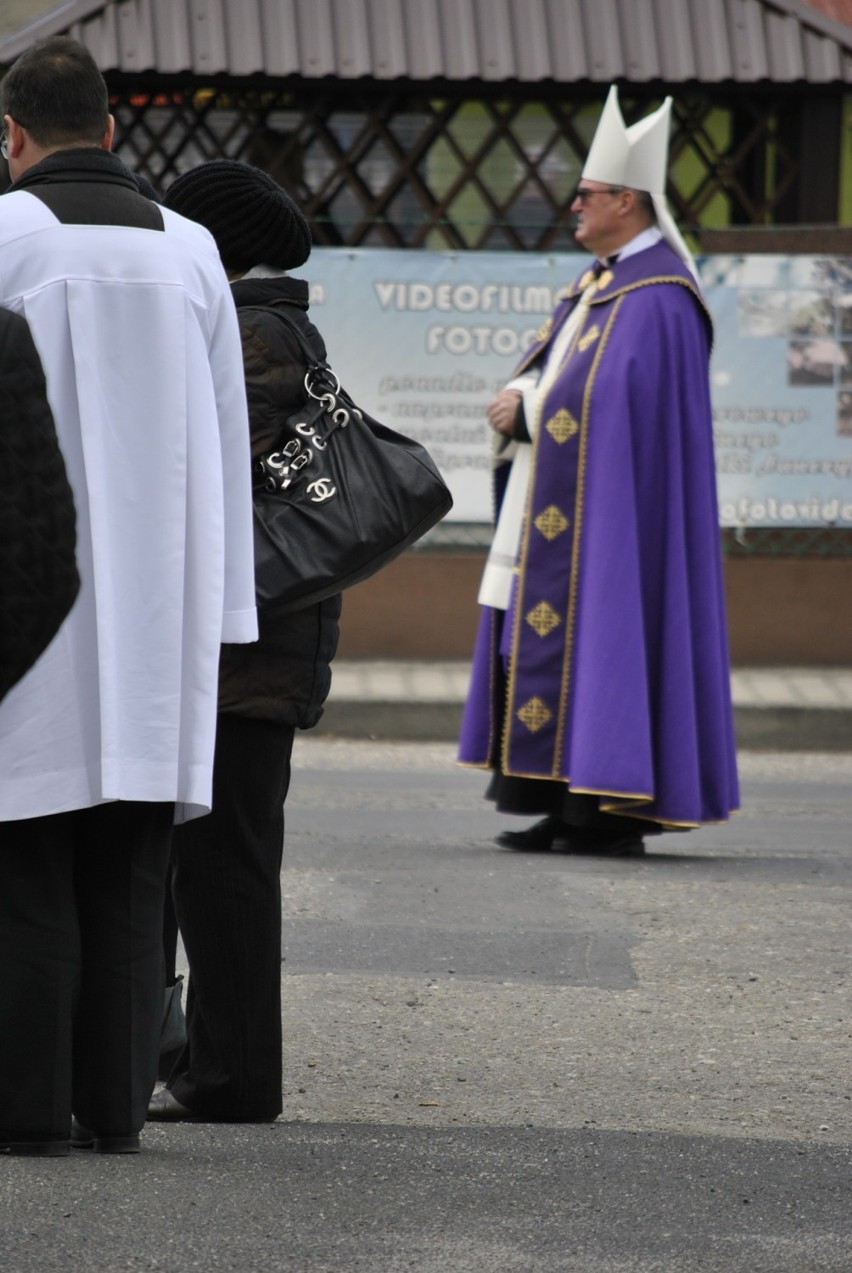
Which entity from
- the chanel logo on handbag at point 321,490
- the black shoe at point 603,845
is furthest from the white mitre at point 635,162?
the chanel logo on handbag at point 321,490

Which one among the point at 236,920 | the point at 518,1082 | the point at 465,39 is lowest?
the point at 518,1082

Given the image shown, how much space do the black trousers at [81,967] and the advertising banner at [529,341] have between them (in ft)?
24.7

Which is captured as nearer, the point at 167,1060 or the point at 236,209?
the point at 236,209

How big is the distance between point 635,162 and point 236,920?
153 inches

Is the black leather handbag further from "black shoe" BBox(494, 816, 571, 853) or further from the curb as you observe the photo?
the curb

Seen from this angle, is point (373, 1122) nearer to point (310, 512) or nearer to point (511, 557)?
point (310, 512)

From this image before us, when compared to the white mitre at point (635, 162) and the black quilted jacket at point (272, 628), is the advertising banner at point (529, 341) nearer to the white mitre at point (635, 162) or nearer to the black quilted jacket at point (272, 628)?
the white mitre at point (635, 162)

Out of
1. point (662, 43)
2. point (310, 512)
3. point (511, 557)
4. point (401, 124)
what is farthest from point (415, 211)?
point (310, 512)

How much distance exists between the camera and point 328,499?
369cm

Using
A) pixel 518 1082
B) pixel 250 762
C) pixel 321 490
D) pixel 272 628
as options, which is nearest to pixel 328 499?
pixel 321 490

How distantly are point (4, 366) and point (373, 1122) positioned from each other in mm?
1568

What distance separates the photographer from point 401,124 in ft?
36.6

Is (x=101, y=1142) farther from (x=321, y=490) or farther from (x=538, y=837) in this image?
(x=538, y=837)

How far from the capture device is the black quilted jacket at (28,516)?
308cm
